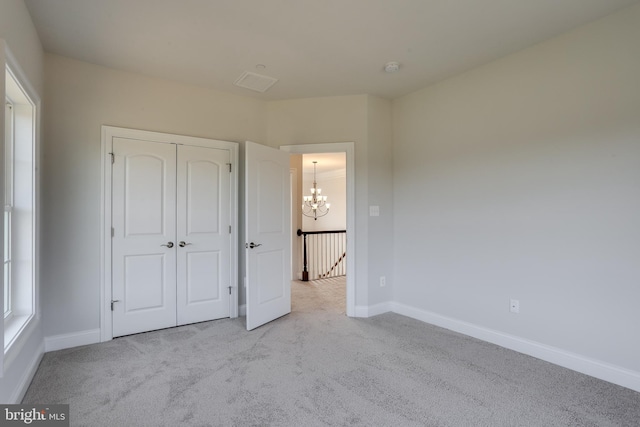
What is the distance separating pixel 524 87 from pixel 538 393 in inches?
96.8

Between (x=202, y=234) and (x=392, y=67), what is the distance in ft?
8.78

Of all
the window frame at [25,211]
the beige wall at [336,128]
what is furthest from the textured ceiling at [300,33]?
the window frame at [25,211]

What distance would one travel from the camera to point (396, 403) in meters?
2.03

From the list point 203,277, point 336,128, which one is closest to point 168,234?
point 203,277

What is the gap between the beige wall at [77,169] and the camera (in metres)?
2.81

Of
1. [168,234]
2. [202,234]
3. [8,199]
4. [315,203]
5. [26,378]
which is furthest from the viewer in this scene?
[315,203]

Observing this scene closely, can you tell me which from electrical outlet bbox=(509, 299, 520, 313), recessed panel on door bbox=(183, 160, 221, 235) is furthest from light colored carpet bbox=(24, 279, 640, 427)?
recessed panel on door bbox=(183, 160, 221, 235)

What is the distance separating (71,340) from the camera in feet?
9.41

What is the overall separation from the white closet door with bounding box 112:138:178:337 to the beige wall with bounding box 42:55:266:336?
179 millimetres

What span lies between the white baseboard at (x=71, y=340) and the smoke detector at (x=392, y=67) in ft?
12.4

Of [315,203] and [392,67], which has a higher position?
[392,67]

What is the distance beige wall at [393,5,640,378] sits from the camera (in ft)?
7.41

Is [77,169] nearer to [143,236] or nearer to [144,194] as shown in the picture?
[144,194]

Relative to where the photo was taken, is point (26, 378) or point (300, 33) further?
point (300, 33)
